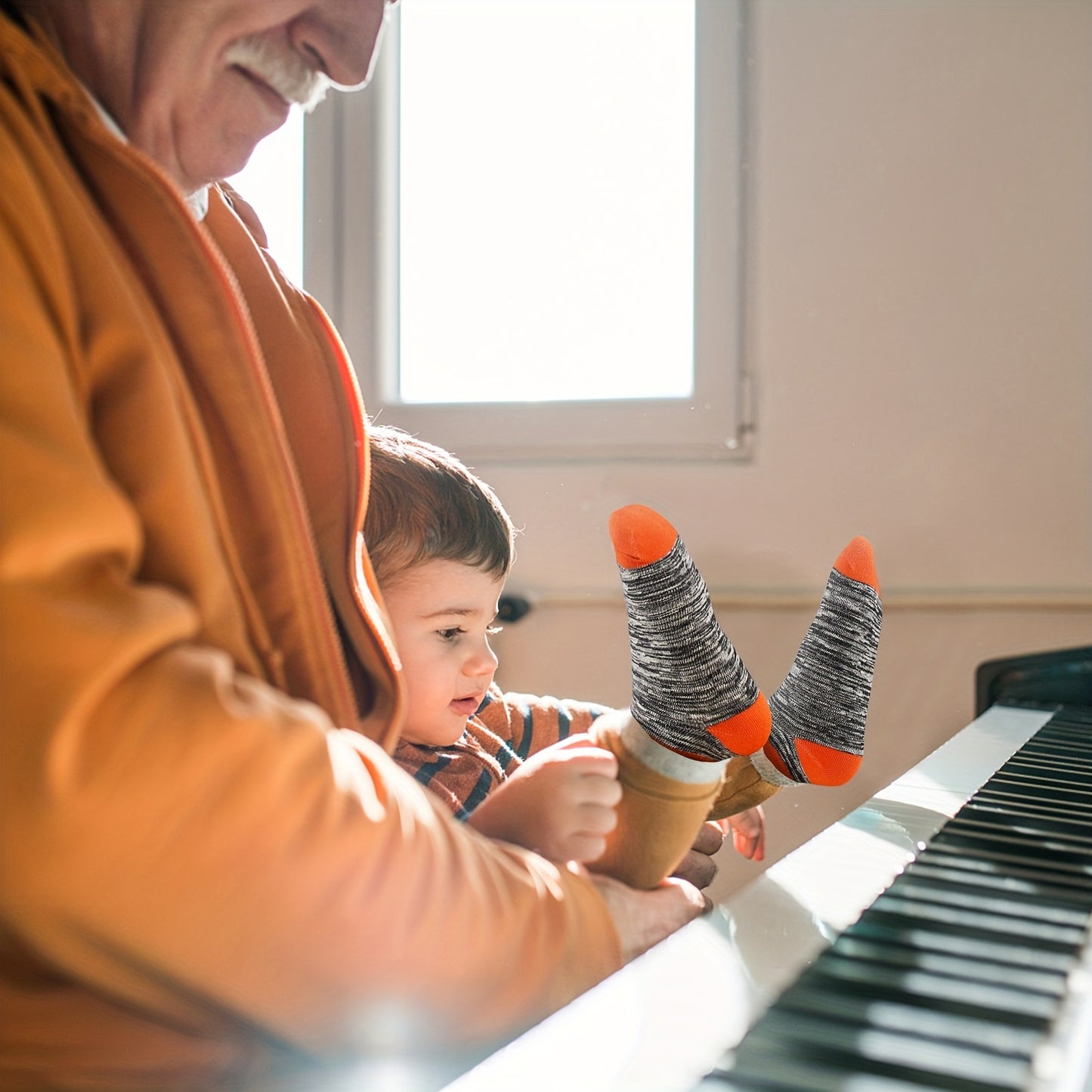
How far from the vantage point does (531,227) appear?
1.68 m

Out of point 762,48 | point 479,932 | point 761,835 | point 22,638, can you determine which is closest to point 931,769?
point 761,835

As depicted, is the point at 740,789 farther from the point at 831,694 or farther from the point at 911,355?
the point at 911,355

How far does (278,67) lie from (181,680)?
291mm

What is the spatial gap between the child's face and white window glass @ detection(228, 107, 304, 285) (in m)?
1.01

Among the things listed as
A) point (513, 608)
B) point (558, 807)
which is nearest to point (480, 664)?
point (558, 807)

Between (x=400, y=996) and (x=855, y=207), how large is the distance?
1353mm

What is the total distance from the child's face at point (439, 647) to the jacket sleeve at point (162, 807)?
0.44m

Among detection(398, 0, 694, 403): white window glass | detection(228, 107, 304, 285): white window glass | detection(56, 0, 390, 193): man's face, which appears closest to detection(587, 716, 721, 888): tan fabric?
detection(56, 0, 390, 193): man's face

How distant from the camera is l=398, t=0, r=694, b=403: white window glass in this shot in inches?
63.2

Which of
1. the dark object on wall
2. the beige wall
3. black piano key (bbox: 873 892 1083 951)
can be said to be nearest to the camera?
black piano key (bbox: 873 892 1083 951)

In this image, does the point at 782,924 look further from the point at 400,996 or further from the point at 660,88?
the point at 660,88

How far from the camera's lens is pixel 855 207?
146 cm

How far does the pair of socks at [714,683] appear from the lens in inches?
30.2

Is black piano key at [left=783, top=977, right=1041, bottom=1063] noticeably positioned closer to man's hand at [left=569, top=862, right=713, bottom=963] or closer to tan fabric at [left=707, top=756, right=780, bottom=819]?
man's hand at [left=569, top=862, right=713, bottom=963]
